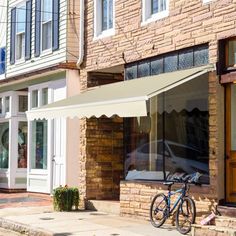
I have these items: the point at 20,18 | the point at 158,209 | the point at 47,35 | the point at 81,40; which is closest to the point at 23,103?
the point at 20,18

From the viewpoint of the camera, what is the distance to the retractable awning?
408 inches

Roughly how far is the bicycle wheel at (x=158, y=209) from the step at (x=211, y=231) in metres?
1.38

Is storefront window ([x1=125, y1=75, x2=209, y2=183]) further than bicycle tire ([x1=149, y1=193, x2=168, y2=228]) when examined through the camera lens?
Yes

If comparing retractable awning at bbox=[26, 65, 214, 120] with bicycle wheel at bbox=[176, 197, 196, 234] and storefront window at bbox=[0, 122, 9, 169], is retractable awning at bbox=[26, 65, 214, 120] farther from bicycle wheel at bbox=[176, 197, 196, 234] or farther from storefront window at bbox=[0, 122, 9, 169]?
storefront window at bbox=[0, 122, 9, 169]

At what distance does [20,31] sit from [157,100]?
24.5 ft

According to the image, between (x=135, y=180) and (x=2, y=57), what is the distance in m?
8.71

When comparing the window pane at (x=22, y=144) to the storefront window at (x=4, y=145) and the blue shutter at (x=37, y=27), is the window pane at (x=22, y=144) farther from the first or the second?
the blue shutter at (x=37, y=27)

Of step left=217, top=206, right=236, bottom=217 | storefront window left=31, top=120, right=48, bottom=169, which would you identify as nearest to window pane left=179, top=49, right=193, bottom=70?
step left=217, top=206, right=236, bottom=217

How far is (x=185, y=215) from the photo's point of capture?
35.8ft

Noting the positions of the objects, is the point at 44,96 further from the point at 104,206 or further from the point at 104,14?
the point at 104,206

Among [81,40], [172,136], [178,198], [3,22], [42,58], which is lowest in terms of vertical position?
[178,198]

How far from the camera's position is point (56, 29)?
644 inches

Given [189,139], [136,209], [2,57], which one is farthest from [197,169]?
[2,57]

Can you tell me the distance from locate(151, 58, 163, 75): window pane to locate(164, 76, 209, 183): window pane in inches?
20.5
